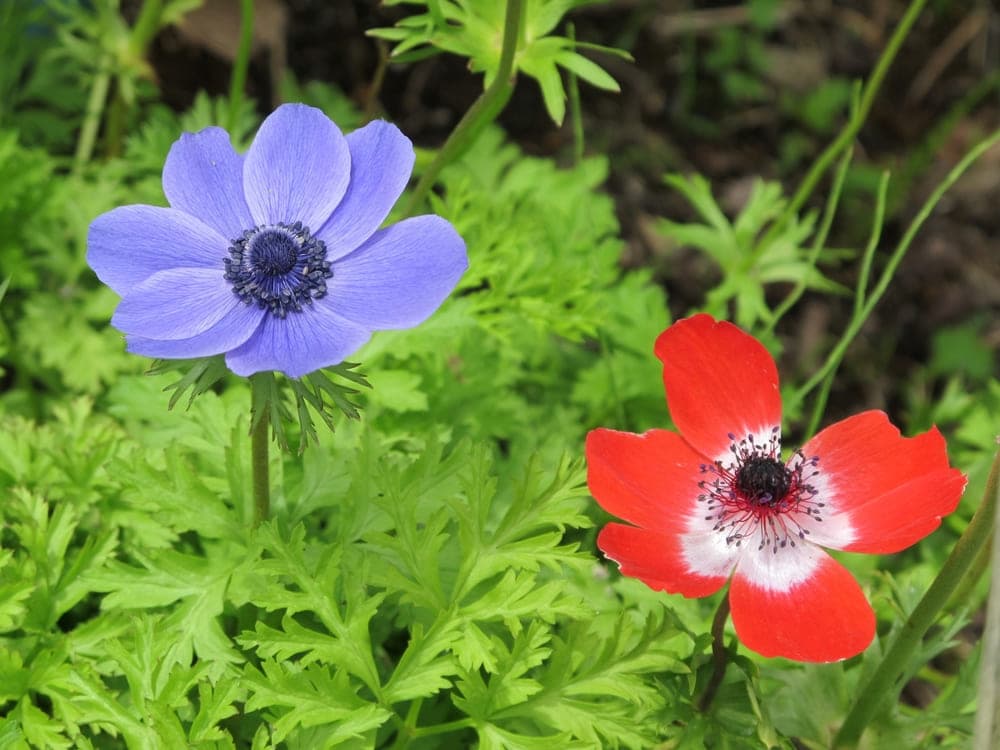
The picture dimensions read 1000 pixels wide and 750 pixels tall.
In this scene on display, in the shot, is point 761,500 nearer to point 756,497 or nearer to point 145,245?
point 756,497

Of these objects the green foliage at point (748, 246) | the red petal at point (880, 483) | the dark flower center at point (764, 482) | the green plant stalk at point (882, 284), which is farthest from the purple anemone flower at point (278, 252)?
the green foliage at point (748, 246)

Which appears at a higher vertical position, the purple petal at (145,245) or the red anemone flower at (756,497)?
the purple petal at (145,245)

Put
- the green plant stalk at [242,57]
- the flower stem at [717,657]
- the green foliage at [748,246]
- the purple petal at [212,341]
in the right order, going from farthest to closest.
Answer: the green foliage at [748,246] < the green plant stalk at [242,57] < the flower stem at [717,657] < the purple petal at [212,341]

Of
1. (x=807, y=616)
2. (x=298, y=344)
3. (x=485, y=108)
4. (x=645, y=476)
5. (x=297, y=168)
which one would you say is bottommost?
(x=807, y=616)

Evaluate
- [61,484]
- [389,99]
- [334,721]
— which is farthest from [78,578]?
[389,99]

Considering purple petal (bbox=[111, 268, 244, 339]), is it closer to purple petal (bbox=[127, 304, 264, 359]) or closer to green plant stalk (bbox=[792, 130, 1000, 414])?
purple petal (bbox=[127, 304, 264, 359])

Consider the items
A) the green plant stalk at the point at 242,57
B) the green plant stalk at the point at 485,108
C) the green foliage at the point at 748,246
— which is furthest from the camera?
the green foliage at the point at 748,246

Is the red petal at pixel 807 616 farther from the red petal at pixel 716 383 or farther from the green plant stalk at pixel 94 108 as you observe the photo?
the green plant stalk at pixel 94 108

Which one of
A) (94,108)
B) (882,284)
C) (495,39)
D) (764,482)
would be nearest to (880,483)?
(764,482)
